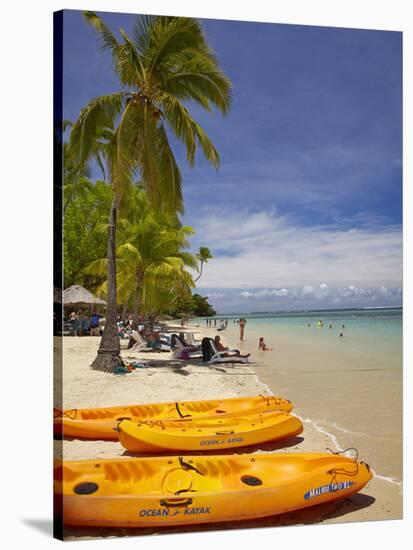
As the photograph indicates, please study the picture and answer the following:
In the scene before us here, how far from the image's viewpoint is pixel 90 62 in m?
4.95

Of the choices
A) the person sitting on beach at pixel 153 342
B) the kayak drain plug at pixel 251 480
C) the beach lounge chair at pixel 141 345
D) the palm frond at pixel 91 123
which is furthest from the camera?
the person sitting on beach at pixel 153 342

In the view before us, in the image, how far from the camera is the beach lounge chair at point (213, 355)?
8.55m

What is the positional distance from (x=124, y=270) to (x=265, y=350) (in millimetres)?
4386

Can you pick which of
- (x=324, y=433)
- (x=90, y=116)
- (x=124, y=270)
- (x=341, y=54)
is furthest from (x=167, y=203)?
(x=124, y=270)

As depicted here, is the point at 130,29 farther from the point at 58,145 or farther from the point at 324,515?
the point at 324,515

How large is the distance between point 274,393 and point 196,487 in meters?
4.19

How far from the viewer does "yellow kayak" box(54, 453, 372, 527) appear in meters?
3.79

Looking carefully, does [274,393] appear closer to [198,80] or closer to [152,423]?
[152,423]

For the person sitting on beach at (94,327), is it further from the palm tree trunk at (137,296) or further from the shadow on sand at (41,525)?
the shadow on sand at (41,525)

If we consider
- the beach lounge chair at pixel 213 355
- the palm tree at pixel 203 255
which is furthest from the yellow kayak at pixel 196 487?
the beach lounge chair at pixel 213 355

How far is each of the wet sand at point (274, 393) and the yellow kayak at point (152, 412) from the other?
109 mm

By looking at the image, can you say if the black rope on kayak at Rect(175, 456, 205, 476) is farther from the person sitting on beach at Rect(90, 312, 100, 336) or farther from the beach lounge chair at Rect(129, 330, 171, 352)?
the beach lounge chair at Rect(129, 330, 171, 352)

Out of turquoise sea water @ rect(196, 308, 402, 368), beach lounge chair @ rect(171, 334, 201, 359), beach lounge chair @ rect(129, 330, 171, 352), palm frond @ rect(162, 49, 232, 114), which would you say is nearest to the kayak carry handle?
turquoise sea water @ rect(196, 308, 402, 368)

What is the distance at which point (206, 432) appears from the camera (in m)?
5.08
